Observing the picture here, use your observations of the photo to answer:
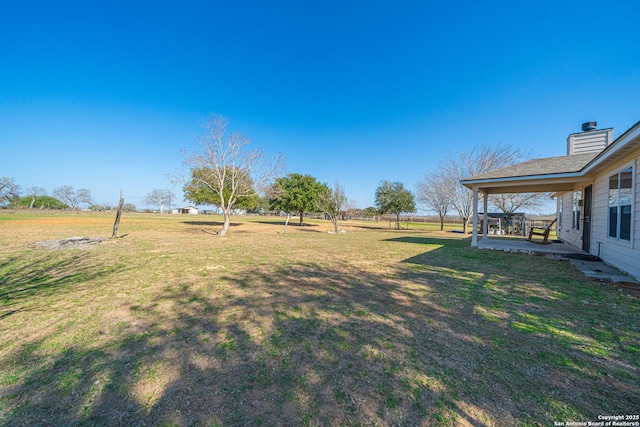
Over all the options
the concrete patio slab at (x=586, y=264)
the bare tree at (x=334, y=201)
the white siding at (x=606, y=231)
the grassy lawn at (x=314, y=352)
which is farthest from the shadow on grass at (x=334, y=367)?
the bare tree at (x=334, y=201)

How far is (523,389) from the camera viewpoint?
1854mm

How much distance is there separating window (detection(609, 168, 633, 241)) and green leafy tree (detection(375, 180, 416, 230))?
63.8ft

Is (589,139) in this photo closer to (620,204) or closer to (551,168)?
(551,168)

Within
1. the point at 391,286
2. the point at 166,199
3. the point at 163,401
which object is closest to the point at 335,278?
the point at 391,286

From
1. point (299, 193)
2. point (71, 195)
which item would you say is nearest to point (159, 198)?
point (71, 195)

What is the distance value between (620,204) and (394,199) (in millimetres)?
20201

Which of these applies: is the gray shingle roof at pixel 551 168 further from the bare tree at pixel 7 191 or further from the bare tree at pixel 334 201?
the bare tree at pixel 7 191

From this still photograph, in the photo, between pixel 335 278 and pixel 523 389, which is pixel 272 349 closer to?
pixel 523 389

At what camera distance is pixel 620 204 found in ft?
18.4

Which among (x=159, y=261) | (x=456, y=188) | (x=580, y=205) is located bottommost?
(x=159, y=261)

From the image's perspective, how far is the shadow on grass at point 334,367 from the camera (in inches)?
65.1

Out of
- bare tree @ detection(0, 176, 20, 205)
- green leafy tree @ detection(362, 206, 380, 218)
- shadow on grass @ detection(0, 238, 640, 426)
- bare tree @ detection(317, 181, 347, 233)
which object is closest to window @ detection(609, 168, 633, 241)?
shadow on grass @ detection(0, 238, 640, 426)

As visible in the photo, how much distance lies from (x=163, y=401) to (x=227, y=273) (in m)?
3.86

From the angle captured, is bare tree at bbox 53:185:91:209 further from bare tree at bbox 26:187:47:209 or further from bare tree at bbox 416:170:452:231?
bare tree at bbox 416:170:452:231
